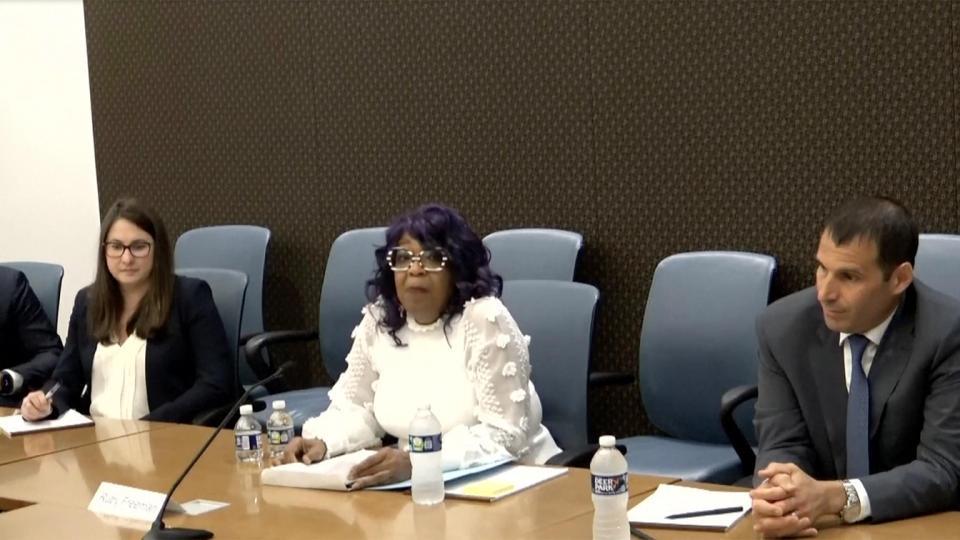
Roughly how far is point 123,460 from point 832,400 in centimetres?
177

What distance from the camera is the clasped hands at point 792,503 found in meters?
2.22

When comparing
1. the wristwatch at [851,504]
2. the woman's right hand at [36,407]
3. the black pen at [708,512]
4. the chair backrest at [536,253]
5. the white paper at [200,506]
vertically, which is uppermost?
the chair backrest at [536,253]

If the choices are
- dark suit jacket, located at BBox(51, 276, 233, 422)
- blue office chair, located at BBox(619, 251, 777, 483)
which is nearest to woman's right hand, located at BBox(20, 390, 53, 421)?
dark suit jacket, located at BBox(51, 276, 233, 422)

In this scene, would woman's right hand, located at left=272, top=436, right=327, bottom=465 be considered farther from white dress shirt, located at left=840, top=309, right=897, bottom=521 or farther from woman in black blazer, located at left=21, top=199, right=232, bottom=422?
white dress shirt, located at left=840, top=309, right=897, bottom=521

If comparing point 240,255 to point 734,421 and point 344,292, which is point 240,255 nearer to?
point 344,292

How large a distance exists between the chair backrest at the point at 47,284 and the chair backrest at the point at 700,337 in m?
2.54

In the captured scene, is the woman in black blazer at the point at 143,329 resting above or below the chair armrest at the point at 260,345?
above

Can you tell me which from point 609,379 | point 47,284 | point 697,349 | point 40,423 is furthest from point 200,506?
point 47,284

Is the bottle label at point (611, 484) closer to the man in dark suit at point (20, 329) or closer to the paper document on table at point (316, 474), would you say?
the paper document on table at point (316, 474)

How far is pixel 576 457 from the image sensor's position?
3.14m

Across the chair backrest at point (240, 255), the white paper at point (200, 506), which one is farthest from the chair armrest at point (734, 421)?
the chair backrest at point (240, 255)

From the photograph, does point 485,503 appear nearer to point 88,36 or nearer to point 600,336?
point 600,336

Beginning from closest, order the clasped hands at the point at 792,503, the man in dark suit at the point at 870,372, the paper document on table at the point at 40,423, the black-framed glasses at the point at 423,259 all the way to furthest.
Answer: the clasped hands at the point at 792,503 < the man in dark suit at the point at 870,372 < the black-framed glasses at the point at 423,259 < the paper document on table at the point at 40,423

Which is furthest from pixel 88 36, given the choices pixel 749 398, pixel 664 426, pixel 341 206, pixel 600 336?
pixel 749 398
